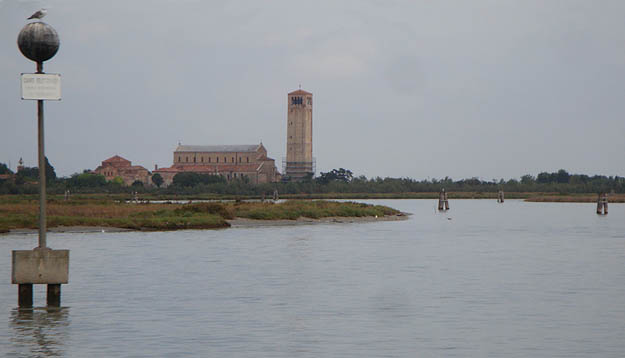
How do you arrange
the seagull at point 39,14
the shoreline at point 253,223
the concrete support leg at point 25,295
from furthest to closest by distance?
1. the shoreline at point 253,223
2. the concrete support leg at point 25,295
3. the seagull at point 39,14

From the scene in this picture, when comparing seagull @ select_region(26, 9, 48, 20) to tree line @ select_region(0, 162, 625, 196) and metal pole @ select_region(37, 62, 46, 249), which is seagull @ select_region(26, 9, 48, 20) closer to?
metal pole @ select_region(37, 62, 46, 249)

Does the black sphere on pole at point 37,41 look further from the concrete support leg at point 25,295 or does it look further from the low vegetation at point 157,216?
the low vegetation at point 157,216

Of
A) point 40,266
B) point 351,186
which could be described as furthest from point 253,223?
point 351,186

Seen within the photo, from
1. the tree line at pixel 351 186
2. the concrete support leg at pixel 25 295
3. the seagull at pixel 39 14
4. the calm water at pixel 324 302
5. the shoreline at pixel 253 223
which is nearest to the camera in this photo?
the calm water at pixel 324 302

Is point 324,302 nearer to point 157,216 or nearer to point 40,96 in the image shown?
point 40,96

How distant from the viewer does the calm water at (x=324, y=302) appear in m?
17.1

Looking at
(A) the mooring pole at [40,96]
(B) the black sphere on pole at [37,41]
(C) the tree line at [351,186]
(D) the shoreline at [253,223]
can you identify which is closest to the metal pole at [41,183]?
(A) the mooring pole at [40,96]

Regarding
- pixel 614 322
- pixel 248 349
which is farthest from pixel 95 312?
pixel 614 322

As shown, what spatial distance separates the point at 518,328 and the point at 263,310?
6.21m

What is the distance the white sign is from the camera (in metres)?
18.7

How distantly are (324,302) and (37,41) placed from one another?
32.2ft

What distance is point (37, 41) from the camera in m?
18.8

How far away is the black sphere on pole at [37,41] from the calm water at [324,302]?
5658 millimetres

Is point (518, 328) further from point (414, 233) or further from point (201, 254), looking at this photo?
point (414, 233)
